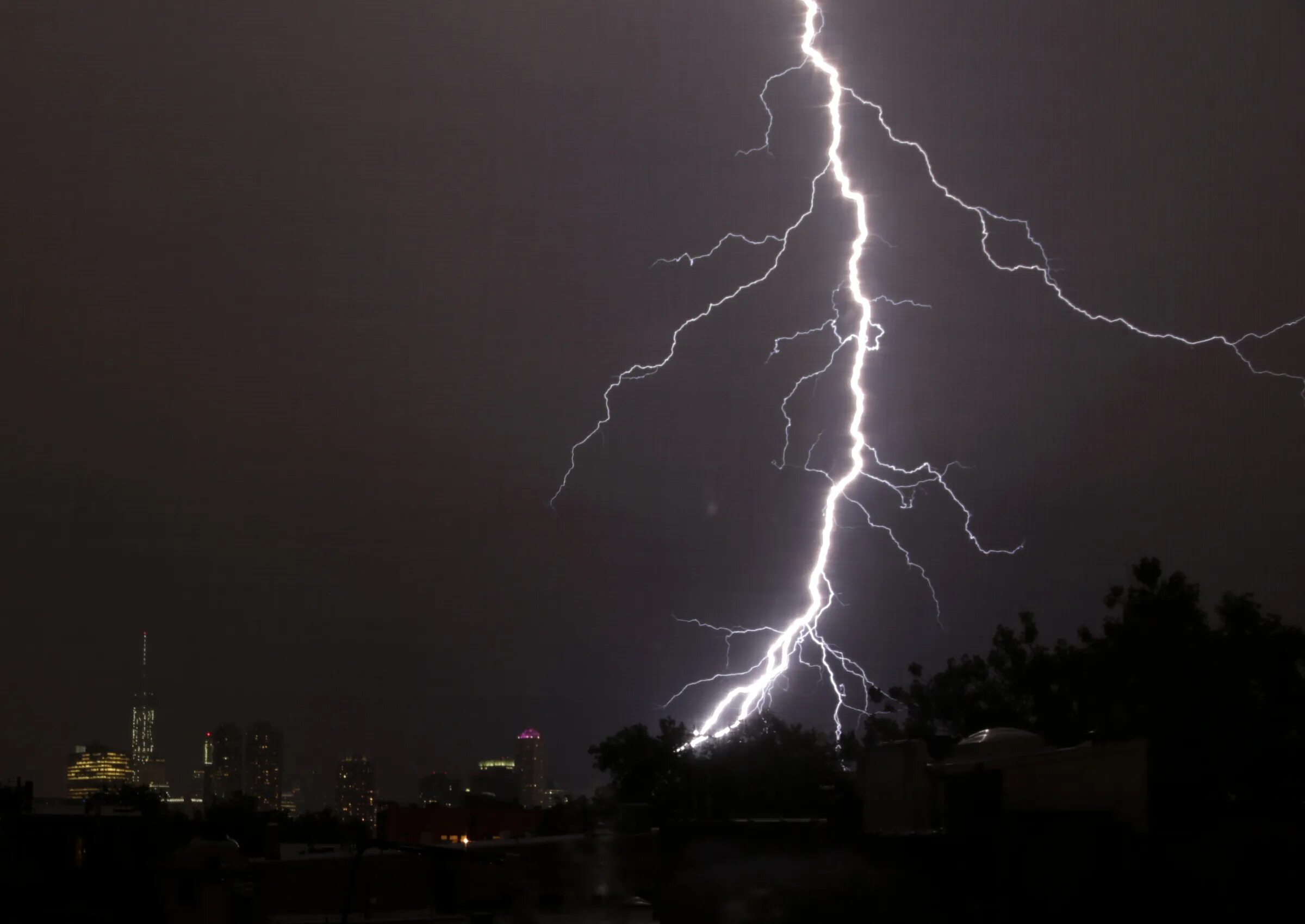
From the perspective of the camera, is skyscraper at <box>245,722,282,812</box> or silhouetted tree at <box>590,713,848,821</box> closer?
silhouetted tree at <box>590,713,848,821</box>

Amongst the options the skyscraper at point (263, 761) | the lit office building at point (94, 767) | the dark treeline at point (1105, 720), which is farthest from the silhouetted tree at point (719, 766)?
the skyscraper at point (263, 761)

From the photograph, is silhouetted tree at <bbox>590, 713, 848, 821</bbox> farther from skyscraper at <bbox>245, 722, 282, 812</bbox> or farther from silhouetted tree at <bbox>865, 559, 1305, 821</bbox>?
skyscraper at <bbox>245, 722, 282, 812</bbox>

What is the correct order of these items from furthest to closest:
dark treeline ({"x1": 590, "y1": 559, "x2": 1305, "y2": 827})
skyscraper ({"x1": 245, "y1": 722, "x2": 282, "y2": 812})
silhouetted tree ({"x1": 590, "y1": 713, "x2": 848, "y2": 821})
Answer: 1. skyscraper ({"x1": 245, "y1": 722, "x2": 282, "y2": 812})
2. silhouetted tree ({"x1": 590, "y1": 713, "x2": 848, "y2": 821})
3. dark treeline ({"x1": 590, "y1": 559, "x2": 1305, "y2": 827})

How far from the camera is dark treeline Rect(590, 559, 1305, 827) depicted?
24.2 metres

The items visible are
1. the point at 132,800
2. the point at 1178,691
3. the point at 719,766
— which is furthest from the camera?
the point at 719,766

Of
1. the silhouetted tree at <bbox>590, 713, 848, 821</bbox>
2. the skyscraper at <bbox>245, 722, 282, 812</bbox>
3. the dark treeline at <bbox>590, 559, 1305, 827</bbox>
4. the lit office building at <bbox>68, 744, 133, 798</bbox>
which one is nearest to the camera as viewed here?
the dark treeline at <bbox>590, 559, 1305, 827</bbox>

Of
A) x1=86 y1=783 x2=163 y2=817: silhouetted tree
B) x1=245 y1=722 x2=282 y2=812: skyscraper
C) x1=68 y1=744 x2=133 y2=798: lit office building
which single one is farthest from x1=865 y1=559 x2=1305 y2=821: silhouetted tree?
x1=245 y1=722 x2=282 y2=812: skyscraper

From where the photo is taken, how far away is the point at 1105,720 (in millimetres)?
27562

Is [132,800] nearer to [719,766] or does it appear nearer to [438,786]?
[719,766]

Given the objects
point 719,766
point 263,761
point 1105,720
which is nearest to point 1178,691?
point 1105,720

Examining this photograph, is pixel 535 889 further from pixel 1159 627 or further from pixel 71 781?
pixel 71 781

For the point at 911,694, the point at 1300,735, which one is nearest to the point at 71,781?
the point at 911,694

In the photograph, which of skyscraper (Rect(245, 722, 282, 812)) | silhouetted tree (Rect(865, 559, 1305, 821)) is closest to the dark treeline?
silhouetted tree (Rect(865, 559, 1305, 821))

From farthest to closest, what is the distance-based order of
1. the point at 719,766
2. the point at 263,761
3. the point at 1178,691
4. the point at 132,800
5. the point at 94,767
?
the point at 263,761 → the point at 94,767 → the point at 719,766 → the point at 132,800 → the point at 1178,691
